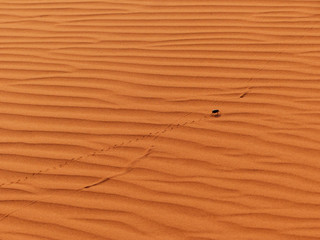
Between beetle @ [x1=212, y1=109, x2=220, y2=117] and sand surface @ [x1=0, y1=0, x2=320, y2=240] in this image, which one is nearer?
sand surface @ [x1=0, y1=0, x2=320, y2=240]

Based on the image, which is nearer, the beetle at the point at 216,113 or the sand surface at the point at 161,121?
the sand surface at the point at 161,121

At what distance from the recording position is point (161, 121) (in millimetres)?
4461

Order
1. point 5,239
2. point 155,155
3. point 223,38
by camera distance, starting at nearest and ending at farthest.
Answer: point 5,239 < point 155,155 < point 223,38

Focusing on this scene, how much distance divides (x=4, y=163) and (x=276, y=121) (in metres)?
1.88

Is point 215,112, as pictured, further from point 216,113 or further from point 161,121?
point 161,121

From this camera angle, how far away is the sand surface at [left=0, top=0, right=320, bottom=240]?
3.67 meters

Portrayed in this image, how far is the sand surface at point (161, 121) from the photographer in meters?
3.67

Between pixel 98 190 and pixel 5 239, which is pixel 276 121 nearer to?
pixel 98 190

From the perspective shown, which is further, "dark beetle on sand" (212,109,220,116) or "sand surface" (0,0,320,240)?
"dark beetle on sand" (212,109,220,116)

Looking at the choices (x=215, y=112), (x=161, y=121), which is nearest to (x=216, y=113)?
(x=215, y=112)

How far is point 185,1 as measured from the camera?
6141 millimetres

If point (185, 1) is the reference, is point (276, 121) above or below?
below

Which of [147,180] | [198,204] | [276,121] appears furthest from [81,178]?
[276,121]

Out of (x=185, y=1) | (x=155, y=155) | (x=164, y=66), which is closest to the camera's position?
(x=155, y=155)
